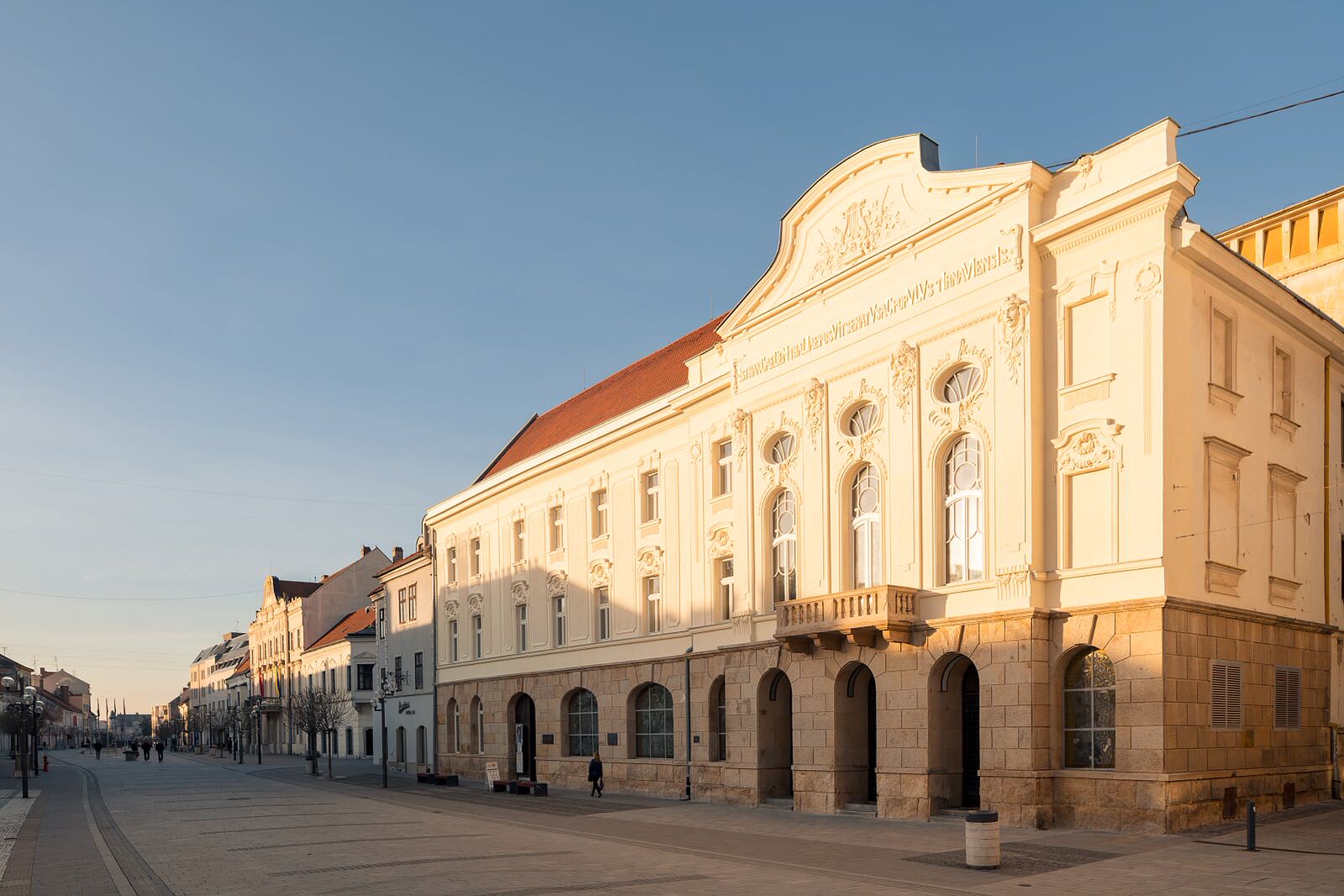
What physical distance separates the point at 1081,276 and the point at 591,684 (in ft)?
79.3

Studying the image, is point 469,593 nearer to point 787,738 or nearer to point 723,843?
point 787,738

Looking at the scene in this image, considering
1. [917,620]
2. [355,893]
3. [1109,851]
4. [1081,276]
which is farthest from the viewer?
[917,620]

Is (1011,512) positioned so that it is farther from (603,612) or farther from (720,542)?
(603,612)

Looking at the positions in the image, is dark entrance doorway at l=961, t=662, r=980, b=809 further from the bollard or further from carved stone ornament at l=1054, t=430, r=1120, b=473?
the bollard

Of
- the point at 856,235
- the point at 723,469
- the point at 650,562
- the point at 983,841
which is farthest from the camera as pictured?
the point at 650,562

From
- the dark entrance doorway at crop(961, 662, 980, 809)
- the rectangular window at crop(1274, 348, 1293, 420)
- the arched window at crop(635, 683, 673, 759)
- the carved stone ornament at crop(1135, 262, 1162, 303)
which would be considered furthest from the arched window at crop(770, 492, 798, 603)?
the rectangular window at crop(1274, 348, 1293, 420)

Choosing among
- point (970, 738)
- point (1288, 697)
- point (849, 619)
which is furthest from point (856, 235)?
point (1288, 697)

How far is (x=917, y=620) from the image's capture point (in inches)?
1058

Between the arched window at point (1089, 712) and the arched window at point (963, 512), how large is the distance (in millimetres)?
3068

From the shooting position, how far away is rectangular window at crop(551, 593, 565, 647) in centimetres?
4488

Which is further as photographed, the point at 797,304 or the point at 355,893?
the point at 797,304

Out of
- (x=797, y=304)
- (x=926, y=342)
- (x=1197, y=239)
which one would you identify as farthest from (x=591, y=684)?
(x=1197, y=239)

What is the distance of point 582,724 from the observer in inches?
1694

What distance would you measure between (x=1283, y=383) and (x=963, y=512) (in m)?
8.28
